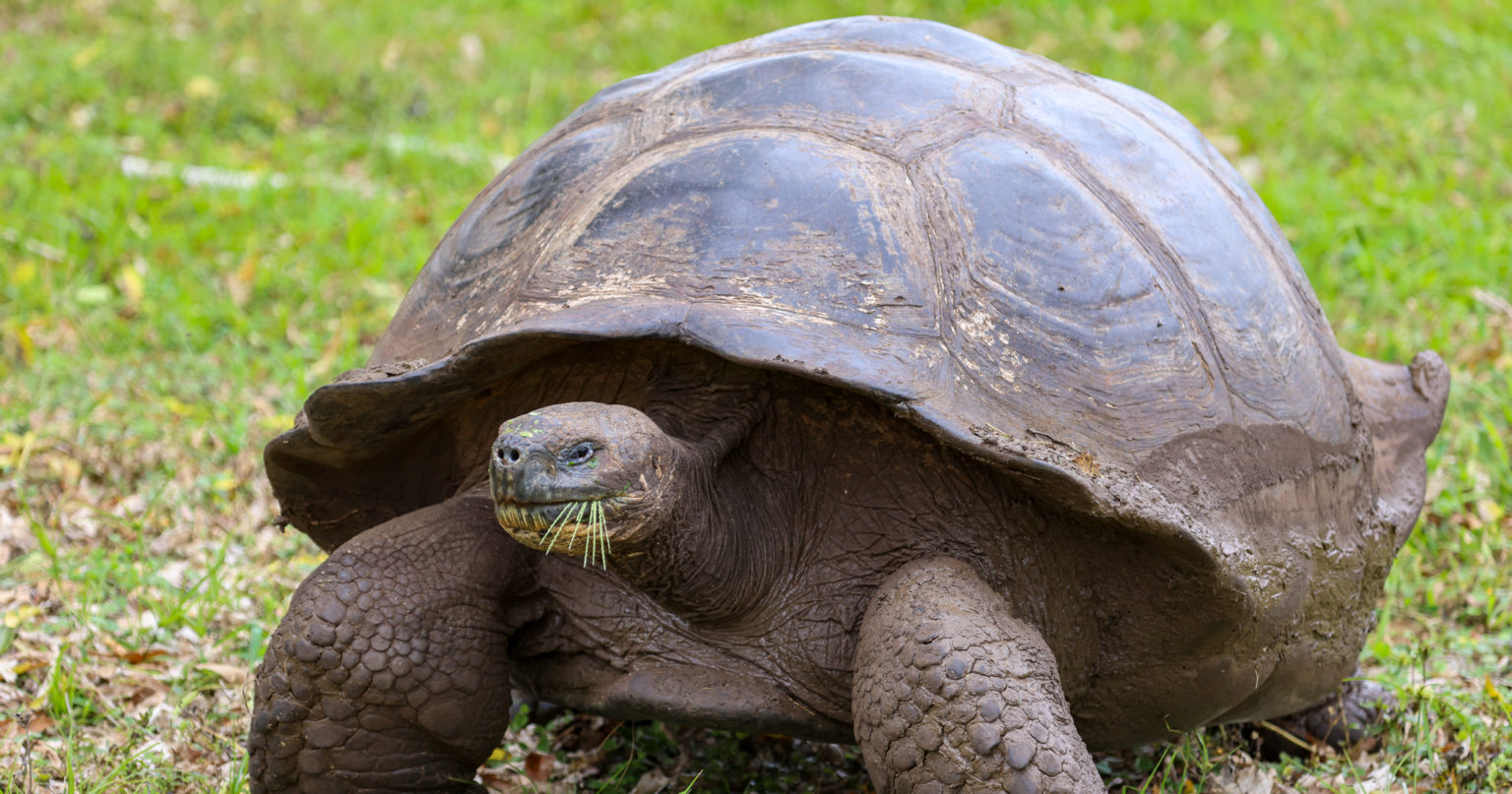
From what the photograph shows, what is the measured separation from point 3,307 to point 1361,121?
7089mm

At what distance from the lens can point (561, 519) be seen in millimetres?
2250

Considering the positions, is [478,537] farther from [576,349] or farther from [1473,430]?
[1473,430]

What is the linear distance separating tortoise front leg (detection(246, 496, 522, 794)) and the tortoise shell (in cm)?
35

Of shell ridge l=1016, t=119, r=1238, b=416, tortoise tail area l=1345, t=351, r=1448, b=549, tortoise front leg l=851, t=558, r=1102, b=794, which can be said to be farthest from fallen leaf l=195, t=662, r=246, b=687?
tortoise tail area l=1345, t=351, r=1448, b=549

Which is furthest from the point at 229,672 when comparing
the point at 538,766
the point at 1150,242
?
the point at 1150,242

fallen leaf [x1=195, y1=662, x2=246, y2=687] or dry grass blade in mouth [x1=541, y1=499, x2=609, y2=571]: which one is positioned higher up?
dry grass blade in mouth [x1=541, y1=499, x2=609, y2=571]

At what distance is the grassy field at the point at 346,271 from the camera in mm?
3230

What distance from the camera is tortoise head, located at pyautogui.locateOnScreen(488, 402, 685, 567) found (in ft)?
7.30

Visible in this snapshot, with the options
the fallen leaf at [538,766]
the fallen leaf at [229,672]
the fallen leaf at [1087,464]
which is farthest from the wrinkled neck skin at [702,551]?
the fallen leaf at [229,672]

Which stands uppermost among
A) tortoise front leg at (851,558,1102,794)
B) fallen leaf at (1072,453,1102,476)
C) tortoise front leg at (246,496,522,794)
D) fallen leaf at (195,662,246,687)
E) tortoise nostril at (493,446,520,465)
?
fallen leaf at (1072,453,1102,476)

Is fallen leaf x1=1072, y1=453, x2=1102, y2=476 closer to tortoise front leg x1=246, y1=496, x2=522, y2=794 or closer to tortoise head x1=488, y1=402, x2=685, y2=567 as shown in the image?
tortoise head x1=488, y1=402, x2=685, y2=567

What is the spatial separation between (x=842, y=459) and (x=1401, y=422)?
1824 mm

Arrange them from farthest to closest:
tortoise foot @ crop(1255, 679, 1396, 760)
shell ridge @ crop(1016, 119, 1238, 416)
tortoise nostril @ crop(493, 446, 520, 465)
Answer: tortoise foot @ crop(1255, 679, 1396, 760) → shell ridge @ crop(1016, 119, 1238, 416) → tortoise nostril @ crop(493, 446, 520, 465)

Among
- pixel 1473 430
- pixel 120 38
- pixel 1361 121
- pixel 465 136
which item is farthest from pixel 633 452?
pixel 120 38
